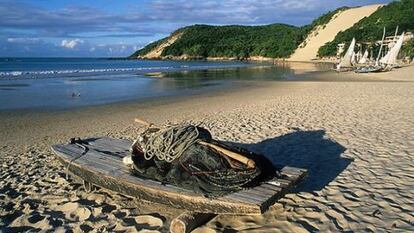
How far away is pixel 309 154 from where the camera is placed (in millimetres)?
8367

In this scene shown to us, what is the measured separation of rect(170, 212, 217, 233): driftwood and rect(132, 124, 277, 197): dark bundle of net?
305 millimetres

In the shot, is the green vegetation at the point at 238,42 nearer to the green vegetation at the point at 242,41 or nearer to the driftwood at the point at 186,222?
the green vegetation at the point at 242,41

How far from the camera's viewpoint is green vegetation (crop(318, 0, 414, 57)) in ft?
280

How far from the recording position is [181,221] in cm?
453

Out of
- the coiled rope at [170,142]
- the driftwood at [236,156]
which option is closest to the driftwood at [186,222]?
the driftwood at [236,156]

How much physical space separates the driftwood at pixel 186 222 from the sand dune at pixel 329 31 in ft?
367

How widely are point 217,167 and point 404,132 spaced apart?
21.6 ft

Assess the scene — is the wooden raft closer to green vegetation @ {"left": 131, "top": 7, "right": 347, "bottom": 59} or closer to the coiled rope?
the coiled rope

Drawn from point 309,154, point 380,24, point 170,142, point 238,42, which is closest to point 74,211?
point 170,142

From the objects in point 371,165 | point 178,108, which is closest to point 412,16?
point 178,108

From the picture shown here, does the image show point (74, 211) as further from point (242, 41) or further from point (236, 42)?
point (242, 41)

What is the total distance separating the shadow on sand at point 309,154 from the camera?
6.68 meters

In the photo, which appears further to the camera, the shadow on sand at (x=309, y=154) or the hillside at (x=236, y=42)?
the hillside at (x=236, y=42)

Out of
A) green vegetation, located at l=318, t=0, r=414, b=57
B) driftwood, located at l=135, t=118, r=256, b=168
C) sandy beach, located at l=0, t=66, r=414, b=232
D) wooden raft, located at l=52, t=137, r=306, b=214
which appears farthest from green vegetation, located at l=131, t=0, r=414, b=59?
driftwood, located at l=135, t=118, r=256, b=168
